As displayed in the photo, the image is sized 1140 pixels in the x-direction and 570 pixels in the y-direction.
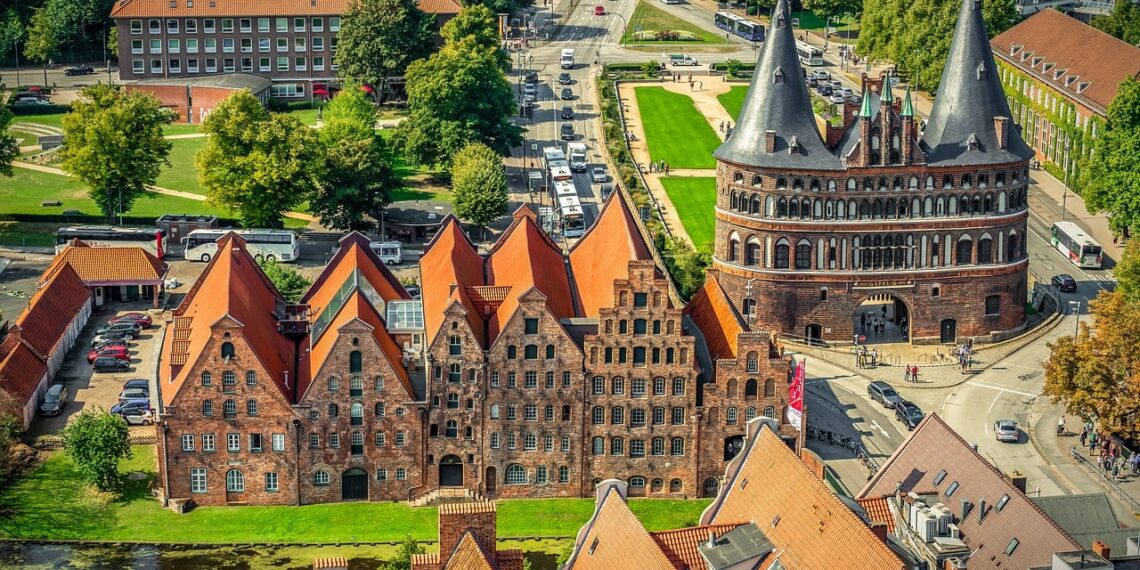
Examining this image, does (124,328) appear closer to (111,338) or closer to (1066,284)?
(111,338)

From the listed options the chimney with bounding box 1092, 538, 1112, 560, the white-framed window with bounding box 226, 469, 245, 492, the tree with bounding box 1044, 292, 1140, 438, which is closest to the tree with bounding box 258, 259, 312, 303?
the white-framed window with bounding box 226, 469, 245, 492

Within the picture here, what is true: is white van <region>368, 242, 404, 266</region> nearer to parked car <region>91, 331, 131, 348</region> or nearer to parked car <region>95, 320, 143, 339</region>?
parked car <region>95, 320, 143, 339</region>

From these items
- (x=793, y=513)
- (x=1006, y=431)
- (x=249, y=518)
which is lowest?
(x=249, y=518)

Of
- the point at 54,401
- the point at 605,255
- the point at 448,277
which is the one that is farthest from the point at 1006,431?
the point at 54,401

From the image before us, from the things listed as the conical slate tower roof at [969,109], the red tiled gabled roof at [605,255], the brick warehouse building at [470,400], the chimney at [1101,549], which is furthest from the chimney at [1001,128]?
the chimney at [1101,549]

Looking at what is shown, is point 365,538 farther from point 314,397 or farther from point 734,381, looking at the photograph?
point 734,381

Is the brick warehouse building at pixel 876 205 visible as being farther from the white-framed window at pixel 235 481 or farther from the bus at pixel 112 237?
the bus at pixel 112 237
